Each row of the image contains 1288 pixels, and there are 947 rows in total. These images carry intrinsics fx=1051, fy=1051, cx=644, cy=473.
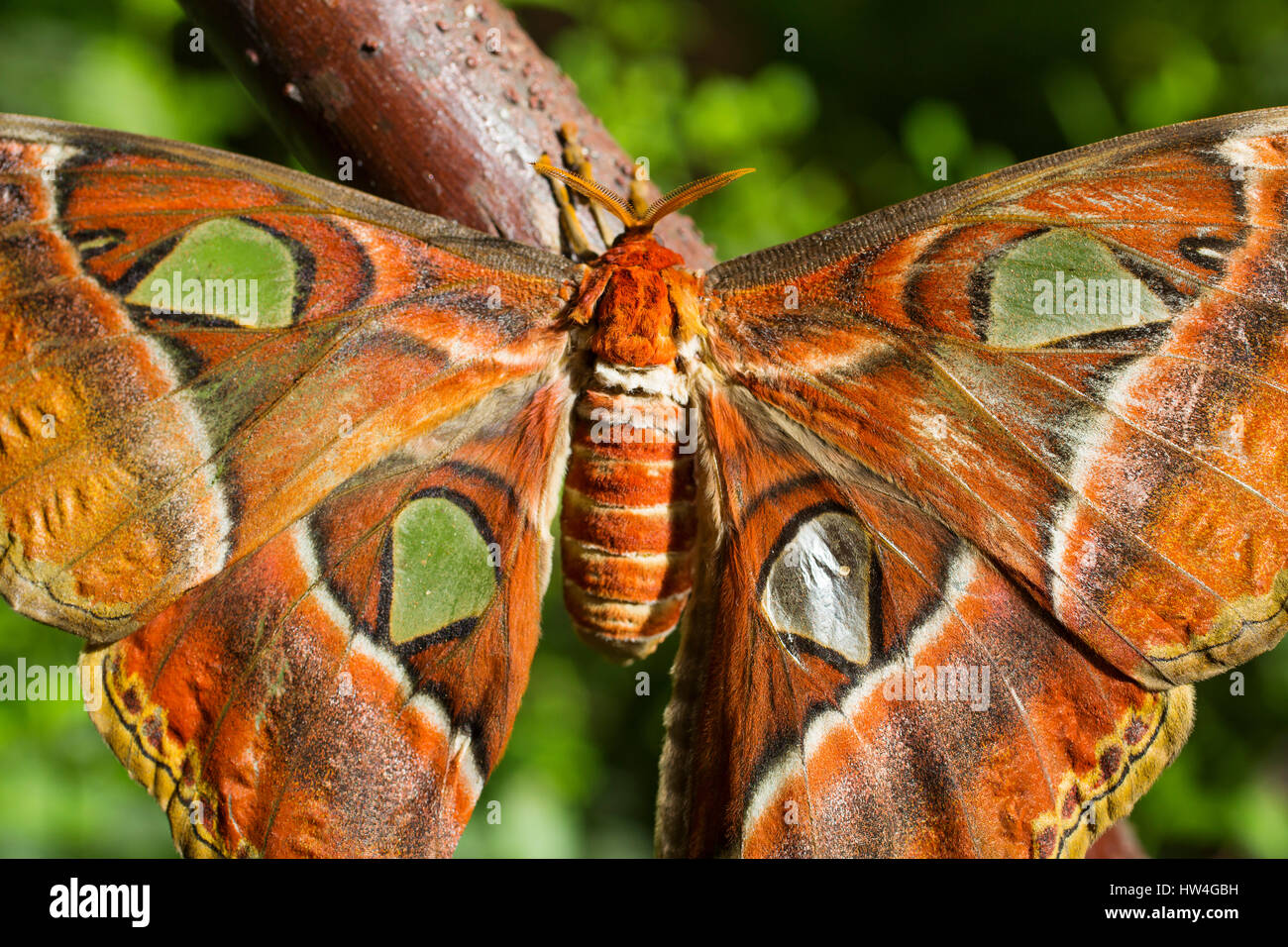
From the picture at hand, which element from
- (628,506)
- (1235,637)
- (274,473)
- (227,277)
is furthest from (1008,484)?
(227,277)

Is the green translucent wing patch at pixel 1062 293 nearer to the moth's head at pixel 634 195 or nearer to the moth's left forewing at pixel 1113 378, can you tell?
the moth's left forewing at pixel 1113 378

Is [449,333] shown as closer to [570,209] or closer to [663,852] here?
[570,209]

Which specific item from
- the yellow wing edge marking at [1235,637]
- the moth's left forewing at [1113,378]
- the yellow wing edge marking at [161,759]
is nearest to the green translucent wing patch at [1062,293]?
the moth's left forewing at [1113,378]

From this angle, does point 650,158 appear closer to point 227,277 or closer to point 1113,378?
point 227,277

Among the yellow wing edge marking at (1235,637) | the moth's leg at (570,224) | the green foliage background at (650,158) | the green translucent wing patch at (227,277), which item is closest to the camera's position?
the yellow wing edge marking at (1235,637)

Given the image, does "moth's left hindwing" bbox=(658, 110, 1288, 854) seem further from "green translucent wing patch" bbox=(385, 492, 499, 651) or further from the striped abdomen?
"green translucent wing patch" bbox=(385, 492, 499, 651)

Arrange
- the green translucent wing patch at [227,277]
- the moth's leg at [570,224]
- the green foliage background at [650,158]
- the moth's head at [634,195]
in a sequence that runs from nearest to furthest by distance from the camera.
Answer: the green translucent wing patch at [227,277]
the moth's head at [634,195]
the moth's leg at [570,224]
the green foliage background at [650,158]

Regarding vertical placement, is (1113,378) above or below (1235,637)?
above
